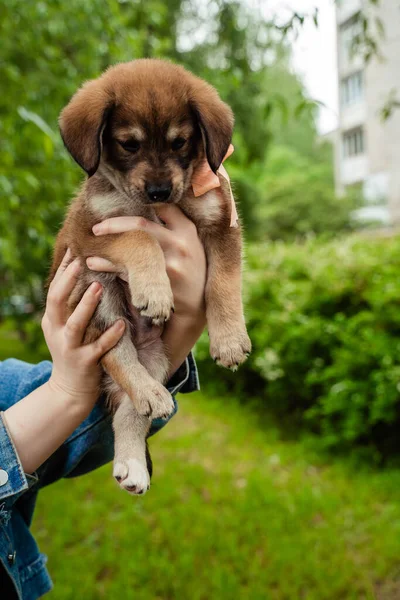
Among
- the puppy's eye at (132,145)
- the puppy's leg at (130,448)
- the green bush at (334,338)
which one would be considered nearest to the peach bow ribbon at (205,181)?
the puppy's eye at (132,145)

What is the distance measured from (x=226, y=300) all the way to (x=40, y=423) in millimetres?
818

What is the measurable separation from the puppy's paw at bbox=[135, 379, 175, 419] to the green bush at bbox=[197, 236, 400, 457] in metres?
3.41

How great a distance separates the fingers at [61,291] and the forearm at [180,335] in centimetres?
41

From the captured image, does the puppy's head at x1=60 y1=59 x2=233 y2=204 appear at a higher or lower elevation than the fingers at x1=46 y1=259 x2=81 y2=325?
higher

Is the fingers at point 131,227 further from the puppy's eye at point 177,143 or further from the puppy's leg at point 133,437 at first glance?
the puppy's leg at point 133,437

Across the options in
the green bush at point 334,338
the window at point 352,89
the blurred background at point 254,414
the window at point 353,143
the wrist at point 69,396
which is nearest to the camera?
the wrist at point 69,396

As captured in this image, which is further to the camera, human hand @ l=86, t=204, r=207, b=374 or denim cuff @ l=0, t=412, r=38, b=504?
human hand @ l=86, t=204, r=207, b=374

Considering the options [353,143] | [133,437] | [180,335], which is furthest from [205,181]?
[353,143]

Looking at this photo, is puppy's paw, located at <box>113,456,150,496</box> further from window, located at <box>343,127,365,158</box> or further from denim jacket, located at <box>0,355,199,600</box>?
window, located at <box>343,127,365,158</box>

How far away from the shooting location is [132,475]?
6.93 ft

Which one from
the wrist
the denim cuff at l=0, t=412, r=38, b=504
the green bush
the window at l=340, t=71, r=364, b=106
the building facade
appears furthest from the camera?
the window at l=340, t=71, r=364, b=106

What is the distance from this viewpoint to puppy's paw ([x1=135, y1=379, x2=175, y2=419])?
2.12 meters

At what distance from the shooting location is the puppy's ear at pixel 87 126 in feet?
7.20

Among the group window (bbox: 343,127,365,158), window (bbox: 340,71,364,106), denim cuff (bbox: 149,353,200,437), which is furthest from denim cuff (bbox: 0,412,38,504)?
window (bbox: 343,127,365,158)
